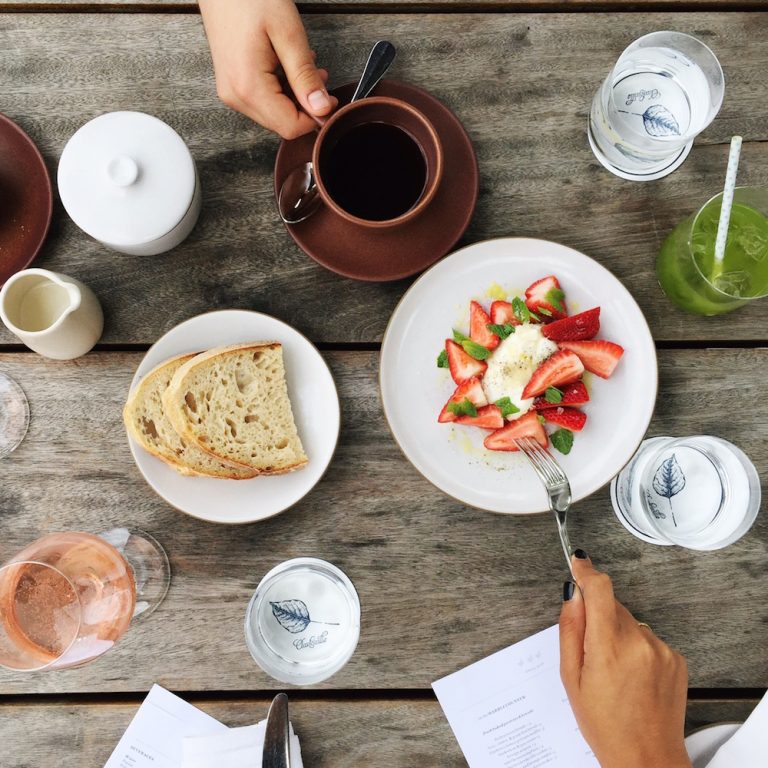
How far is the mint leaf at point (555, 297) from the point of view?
110 centimetres

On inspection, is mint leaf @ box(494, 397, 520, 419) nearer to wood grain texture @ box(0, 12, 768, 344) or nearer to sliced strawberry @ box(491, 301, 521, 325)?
sliced strawberry @ box(491, 301, 521, 325)

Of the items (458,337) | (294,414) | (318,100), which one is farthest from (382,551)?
(318,100)

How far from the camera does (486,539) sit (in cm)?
116

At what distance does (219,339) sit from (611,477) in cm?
64

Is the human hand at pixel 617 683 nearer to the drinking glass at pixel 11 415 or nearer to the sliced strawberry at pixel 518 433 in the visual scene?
the sliced strawberry at pixel 518 433

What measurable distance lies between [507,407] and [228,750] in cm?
68

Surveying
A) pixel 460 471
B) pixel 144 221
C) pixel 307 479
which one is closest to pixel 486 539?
pixel 460 471

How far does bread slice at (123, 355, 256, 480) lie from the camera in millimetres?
1063

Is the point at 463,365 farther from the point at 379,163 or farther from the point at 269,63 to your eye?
the point at 269,63

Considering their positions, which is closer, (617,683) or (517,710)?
(617,683)

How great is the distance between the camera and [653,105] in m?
1.13

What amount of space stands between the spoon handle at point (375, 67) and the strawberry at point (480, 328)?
0.36 m

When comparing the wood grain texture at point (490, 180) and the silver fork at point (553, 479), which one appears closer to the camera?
the silver fork at point (553, 479)

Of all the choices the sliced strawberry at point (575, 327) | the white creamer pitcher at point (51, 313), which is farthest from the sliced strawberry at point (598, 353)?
the white creamer pitcher at point (51, 313)
